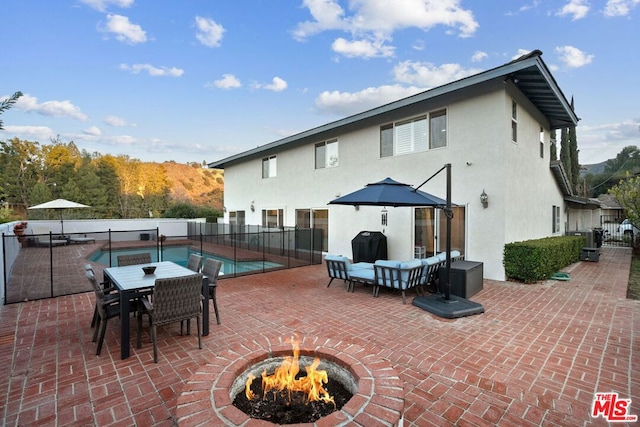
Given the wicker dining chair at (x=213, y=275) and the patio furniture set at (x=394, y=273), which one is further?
the patio furniture set at (x=394, y=273)

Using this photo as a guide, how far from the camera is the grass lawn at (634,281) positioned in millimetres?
5979

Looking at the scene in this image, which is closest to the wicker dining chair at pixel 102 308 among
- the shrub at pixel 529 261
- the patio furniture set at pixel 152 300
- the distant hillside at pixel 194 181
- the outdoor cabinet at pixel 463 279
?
Result: the patio furniture set at pixel 152 300

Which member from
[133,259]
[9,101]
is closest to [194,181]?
[133,259]

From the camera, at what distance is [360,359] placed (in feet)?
7.65

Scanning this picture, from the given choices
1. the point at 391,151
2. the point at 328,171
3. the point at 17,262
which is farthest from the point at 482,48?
the point at 17,262

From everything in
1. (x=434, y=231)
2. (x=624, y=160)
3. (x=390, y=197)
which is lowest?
(x=434, y=231)

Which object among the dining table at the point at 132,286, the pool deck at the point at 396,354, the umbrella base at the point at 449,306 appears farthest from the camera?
the umbrella base at the point at 449,306

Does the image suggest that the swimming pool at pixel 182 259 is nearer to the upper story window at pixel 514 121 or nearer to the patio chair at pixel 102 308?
the patio chair at pixel 102 308

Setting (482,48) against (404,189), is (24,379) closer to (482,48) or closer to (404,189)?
(404,189)

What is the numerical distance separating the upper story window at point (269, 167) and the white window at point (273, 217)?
1.78 metres

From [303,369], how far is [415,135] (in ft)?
26.0

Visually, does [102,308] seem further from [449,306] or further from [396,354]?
[449,306]

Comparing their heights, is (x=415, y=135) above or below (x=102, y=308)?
above

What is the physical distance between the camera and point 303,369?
244 cm
